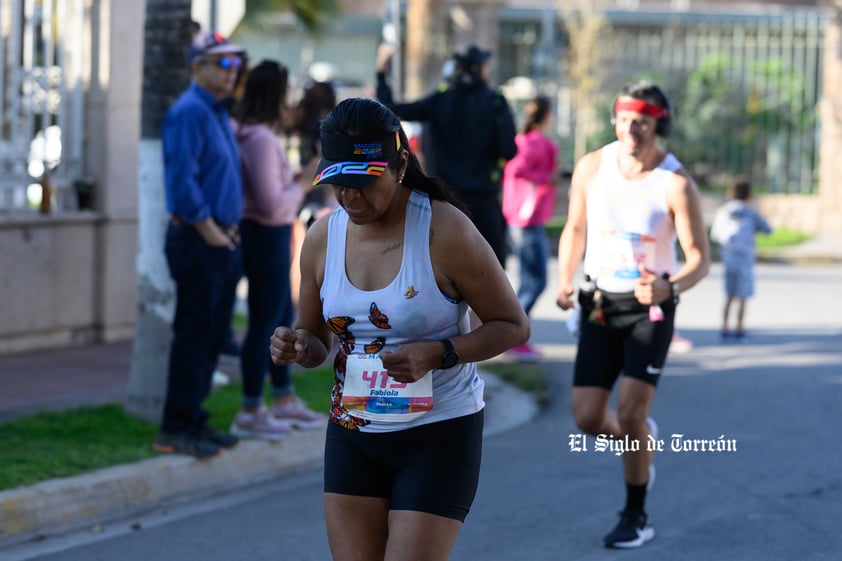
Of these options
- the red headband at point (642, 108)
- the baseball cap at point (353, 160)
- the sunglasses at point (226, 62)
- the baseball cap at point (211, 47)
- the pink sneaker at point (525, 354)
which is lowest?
the pink sneaker at point (525, 354)

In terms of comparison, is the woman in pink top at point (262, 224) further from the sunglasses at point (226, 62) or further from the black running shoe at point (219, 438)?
the sunglasses at point (226, 62)

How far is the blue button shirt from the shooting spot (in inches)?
261

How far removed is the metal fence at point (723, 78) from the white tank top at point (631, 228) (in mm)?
17982

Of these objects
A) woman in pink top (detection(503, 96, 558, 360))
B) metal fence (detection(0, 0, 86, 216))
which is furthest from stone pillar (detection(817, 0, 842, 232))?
metal fence (detection(0, 0, 86, 216))

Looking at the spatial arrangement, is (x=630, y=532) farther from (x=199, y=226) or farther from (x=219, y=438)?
(x=199, y=226)

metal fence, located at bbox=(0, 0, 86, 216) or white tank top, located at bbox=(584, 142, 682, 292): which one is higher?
metal fence, located at bbox=(0, 0, 86, 216)

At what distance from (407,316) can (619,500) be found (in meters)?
3.24

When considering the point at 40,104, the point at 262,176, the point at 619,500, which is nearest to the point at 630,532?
the point at 619,500

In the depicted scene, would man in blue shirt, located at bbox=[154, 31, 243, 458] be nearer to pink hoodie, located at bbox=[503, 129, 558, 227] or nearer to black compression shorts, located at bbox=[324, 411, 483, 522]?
black compression shorts, located at bbox=[324, 411, 483, 522]

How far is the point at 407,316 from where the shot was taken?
386 centimetres

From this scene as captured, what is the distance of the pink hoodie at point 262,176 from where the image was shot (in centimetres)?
725

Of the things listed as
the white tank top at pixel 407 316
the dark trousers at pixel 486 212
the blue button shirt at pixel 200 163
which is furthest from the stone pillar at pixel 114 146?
the white tank top at pixel 407 316

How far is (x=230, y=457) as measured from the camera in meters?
7.04

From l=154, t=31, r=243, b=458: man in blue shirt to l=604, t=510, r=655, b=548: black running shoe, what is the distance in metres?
2.14
